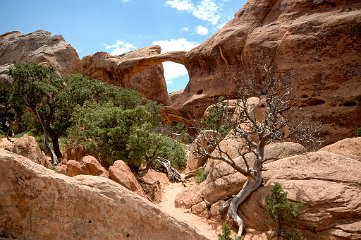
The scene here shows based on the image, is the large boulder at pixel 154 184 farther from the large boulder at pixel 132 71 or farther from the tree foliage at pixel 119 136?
the large boulder at pixel 132 71

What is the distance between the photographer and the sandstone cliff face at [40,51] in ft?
119

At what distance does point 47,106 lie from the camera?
2214cm

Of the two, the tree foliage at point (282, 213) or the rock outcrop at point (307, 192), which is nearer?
the tree foliage at point (282, 213)

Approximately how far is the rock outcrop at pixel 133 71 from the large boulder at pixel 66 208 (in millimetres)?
33534

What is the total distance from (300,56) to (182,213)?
17271mm

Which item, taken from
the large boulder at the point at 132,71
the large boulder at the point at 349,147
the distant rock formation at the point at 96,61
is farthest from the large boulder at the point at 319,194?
the large boulder at the point at 132,71

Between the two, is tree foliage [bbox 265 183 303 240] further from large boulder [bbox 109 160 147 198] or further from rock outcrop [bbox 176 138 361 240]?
large boulder [bbox 109 160 147 198]

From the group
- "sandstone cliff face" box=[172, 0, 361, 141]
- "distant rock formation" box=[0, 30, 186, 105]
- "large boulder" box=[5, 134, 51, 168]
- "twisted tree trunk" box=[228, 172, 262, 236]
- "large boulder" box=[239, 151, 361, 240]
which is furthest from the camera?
"distant rock formation" box=[0, 30, 186, 105]

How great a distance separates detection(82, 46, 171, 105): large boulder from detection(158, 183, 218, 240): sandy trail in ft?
77.6

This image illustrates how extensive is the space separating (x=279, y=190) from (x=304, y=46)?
1786 centimetres

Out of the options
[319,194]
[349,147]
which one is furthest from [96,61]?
[319,194]

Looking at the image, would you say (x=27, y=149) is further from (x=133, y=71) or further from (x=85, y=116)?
(x=133, y=71)

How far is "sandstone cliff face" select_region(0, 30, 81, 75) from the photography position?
3637 centimetres

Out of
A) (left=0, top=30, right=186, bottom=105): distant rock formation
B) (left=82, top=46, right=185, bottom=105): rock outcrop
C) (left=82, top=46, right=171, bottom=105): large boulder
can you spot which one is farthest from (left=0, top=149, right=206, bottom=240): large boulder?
(left=82, top=46, right=171, bottom=105): large boulder
